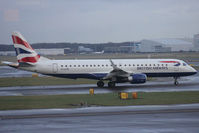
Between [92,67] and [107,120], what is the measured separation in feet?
71.0

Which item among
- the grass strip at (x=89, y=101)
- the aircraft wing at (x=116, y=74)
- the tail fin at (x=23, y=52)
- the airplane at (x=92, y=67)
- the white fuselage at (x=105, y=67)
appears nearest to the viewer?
the grass strip at (x=89, y=101)

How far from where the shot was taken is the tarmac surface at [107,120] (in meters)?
17.0

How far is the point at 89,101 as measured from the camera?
92.0ft

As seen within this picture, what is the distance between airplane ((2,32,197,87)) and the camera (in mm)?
39438

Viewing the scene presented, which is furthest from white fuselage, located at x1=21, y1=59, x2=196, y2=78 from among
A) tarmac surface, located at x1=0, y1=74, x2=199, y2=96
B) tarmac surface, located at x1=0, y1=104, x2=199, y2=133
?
tarmac surface, located at x1=0, y1=104, x2=199, y2=133

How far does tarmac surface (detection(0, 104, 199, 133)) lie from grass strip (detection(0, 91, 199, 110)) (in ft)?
6.68

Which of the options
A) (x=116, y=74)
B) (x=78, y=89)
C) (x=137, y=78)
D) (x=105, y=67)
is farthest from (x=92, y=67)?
(x=137, y=78)

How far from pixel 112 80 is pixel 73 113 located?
18377 mm

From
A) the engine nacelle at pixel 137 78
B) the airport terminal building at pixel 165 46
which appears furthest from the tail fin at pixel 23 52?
the airport terminal building at pixel 165 46

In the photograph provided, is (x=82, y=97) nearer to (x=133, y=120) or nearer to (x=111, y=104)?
(x=111, y=104)

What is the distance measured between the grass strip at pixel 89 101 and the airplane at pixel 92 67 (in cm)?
867

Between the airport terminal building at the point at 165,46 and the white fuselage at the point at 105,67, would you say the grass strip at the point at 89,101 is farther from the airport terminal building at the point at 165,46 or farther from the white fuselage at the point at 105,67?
the airport terminal building at the point at 165,46

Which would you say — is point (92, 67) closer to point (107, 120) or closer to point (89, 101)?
point (89, 101)

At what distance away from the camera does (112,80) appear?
4028cm
